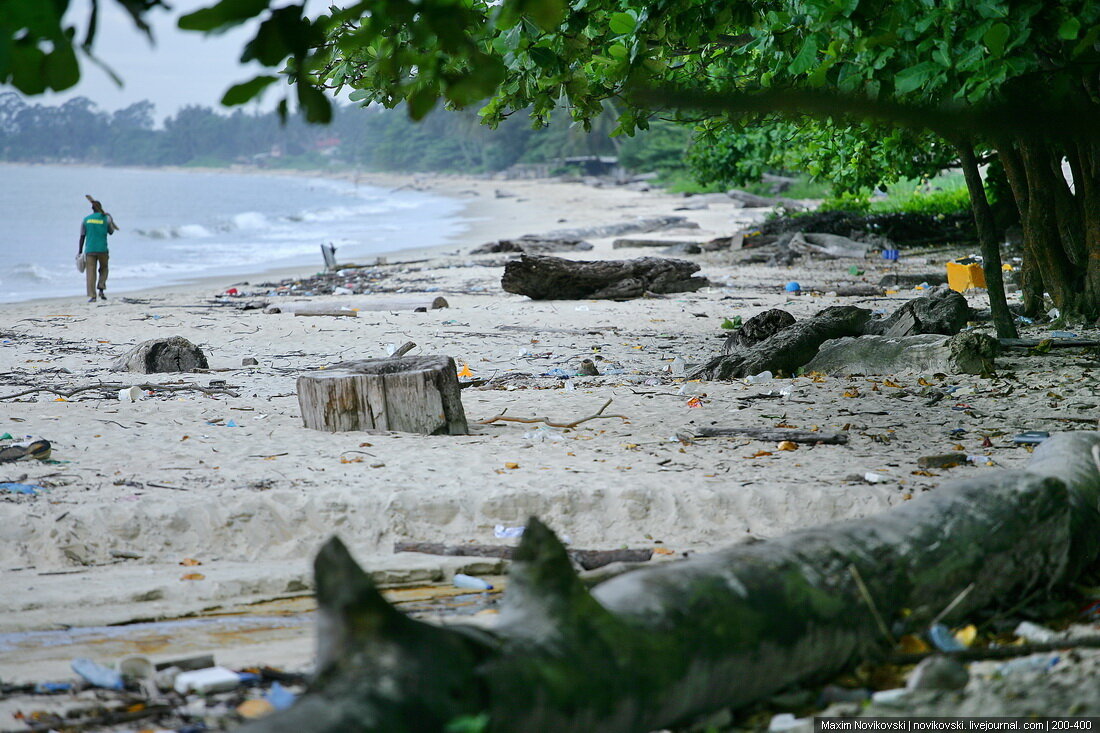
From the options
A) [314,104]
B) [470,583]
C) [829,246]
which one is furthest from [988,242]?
[829,246]

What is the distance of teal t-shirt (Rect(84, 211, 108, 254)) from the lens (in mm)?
15089

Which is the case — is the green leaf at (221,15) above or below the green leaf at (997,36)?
below

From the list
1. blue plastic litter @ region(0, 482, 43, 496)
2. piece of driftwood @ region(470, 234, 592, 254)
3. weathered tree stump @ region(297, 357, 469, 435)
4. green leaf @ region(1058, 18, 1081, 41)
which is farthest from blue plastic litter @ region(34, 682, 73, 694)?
piece of driftwood @ region(470, 234, 592, 254)

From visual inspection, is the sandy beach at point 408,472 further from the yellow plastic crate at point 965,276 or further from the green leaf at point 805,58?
the yellow plastic crate at point 965,276

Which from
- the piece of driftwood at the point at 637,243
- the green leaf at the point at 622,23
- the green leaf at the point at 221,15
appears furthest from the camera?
the piece of driftwood at the point at 637,243

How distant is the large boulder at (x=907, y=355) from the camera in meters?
7.03

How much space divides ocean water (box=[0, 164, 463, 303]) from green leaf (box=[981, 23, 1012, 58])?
57.6ft

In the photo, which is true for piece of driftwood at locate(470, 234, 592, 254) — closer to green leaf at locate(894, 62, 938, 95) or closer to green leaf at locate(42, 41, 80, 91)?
green leaf at locate(894, 62, 938, 95)

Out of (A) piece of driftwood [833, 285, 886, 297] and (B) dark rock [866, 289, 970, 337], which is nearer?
(B) dark rock [866, 289, 970, 337]

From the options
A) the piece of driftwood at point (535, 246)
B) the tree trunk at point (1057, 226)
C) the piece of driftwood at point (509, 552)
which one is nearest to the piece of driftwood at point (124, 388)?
the piece of driftwood at point (509, 552)

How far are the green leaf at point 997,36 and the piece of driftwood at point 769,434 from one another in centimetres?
232

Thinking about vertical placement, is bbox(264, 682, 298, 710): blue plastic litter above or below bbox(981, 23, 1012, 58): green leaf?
below

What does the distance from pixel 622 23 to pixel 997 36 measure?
6.11 ft

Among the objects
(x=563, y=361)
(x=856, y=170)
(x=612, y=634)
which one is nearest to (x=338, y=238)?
(x=856, y=170)
